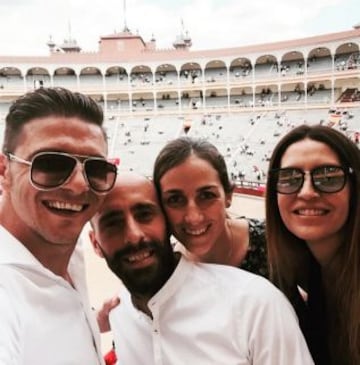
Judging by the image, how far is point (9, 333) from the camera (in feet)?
2.73

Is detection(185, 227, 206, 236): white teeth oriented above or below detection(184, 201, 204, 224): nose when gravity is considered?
below

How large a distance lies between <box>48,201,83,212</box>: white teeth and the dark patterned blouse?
0.94 meters

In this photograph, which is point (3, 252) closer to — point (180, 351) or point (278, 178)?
point (180, 351)

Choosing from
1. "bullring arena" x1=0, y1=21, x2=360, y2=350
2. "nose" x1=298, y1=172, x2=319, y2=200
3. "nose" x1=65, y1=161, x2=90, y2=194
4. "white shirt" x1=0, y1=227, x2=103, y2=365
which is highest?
"bullring arena" x1=0, y1=21, x2=360, y2=350

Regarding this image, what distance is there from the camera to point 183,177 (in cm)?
134

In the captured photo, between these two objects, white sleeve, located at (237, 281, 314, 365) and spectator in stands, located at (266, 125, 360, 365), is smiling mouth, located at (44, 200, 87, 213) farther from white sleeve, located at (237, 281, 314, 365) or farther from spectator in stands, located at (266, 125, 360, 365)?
spectator in stands, located at (266, 125, 360, 365)

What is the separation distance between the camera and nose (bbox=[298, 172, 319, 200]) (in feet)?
4.38

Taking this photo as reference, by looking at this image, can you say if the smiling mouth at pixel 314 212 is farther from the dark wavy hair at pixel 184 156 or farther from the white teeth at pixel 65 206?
the white teeth at pixel 65 206

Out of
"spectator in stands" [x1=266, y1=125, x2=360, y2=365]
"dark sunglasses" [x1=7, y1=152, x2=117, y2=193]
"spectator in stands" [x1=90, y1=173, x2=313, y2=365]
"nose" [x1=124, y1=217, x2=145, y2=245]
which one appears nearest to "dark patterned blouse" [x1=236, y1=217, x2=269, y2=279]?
"spectator in stands" [x1=266, y1=125, x2=360, y2=365]

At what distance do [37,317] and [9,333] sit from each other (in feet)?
0.36

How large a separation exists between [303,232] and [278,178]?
18cm

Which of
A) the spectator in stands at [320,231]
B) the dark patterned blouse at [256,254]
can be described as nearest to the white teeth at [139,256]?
the spectator in stands at [320,231]

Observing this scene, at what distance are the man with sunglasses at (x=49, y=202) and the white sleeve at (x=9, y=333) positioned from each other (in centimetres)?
4

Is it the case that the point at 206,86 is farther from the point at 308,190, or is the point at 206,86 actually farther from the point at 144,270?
the point at 144,270
